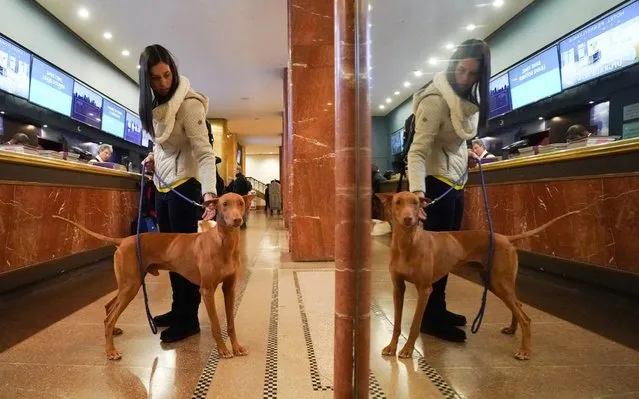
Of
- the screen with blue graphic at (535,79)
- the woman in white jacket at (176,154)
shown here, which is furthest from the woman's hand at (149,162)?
the screen with blue graphic at (535,79)

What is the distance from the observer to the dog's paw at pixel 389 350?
4.98ft

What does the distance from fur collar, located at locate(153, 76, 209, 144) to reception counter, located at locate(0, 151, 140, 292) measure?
821mm

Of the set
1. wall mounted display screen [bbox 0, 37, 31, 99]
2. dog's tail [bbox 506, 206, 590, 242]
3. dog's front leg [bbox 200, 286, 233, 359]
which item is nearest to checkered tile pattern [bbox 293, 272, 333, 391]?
dog's front leg [bbox 200, 286, 233, 359]

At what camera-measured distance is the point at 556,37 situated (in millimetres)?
1239

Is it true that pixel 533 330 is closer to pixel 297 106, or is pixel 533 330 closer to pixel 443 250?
pixel 443 250

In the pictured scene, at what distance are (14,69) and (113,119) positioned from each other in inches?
108

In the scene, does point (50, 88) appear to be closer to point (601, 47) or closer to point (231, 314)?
point (231, 314)

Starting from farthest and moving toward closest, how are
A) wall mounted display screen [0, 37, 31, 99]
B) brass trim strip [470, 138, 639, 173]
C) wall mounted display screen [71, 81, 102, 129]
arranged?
wall mounted display screen [0, 37, 31, 99]
wall mounted display screen [71, 81, 102, 129]
brass trim strip [470, 138, 639, 173]

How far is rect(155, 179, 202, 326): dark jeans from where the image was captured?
204 cm

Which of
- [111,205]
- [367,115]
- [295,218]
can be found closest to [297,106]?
[295,218]

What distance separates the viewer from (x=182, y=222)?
6.77 feet

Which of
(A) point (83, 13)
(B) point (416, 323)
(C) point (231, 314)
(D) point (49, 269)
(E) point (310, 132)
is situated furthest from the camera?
(E) point (310, 132)

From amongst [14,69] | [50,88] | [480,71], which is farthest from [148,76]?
[14,69]

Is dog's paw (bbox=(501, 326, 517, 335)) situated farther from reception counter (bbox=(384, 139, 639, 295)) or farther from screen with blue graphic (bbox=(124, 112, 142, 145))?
screen with blue graphic (bbox=(124, 112, 142, 145))
